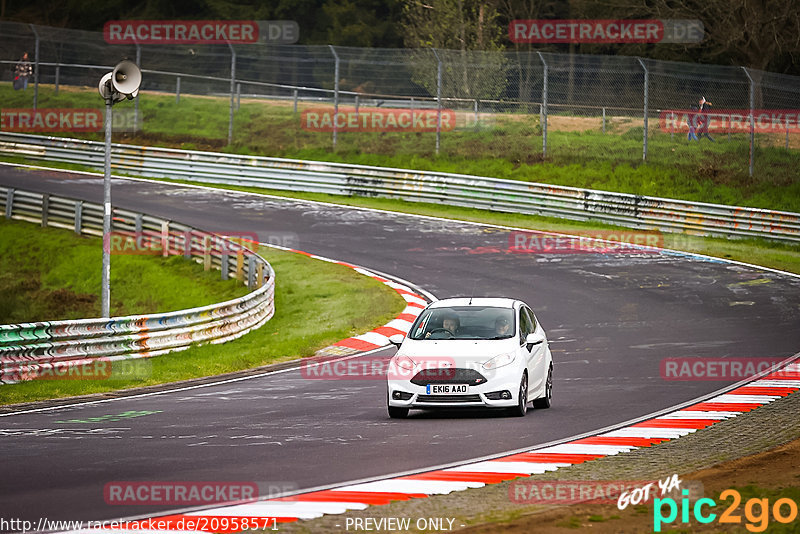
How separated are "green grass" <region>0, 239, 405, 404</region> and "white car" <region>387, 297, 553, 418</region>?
506cm

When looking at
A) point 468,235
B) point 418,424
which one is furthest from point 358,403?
point 468,235

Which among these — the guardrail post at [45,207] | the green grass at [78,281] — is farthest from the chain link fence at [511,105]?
the green grass at [78,281]

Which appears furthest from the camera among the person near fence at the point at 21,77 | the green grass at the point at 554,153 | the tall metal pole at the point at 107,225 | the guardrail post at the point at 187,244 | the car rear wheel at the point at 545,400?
the person near fence at the point at 21,77

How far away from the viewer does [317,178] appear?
36.9 meters

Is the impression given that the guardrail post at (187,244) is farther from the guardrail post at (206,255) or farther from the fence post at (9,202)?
the fence post at (9,202)

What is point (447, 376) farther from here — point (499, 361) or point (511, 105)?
point (511, 105)

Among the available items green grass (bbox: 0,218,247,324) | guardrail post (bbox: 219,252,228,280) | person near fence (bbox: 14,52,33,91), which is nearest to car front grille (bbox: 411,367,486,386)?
green grass (bbox: 0,218,247,324)

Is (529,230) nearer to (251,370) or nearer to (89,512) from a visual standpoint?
(251,370)

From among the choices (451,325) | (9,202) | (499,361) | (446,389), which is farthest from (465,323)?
(9,202)

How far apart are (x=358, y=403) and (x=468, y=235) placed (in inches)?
640

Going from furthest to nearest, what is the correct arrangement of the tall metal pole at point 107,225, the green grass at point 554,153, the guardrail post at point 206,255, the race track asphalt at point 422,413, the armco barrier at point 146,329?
the green grass at point 554,153
the guardrail post at point 206,255
the tall metal pole at point 107,225
the armco barrier at point 146,329
the race track asphalt at point 422,413

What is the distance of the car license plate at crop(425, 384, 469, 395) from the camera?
490 inches

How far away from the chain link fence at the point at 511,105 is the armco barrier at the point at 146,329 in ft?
33.9

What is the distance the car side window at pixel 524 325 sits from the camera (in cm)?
1320
